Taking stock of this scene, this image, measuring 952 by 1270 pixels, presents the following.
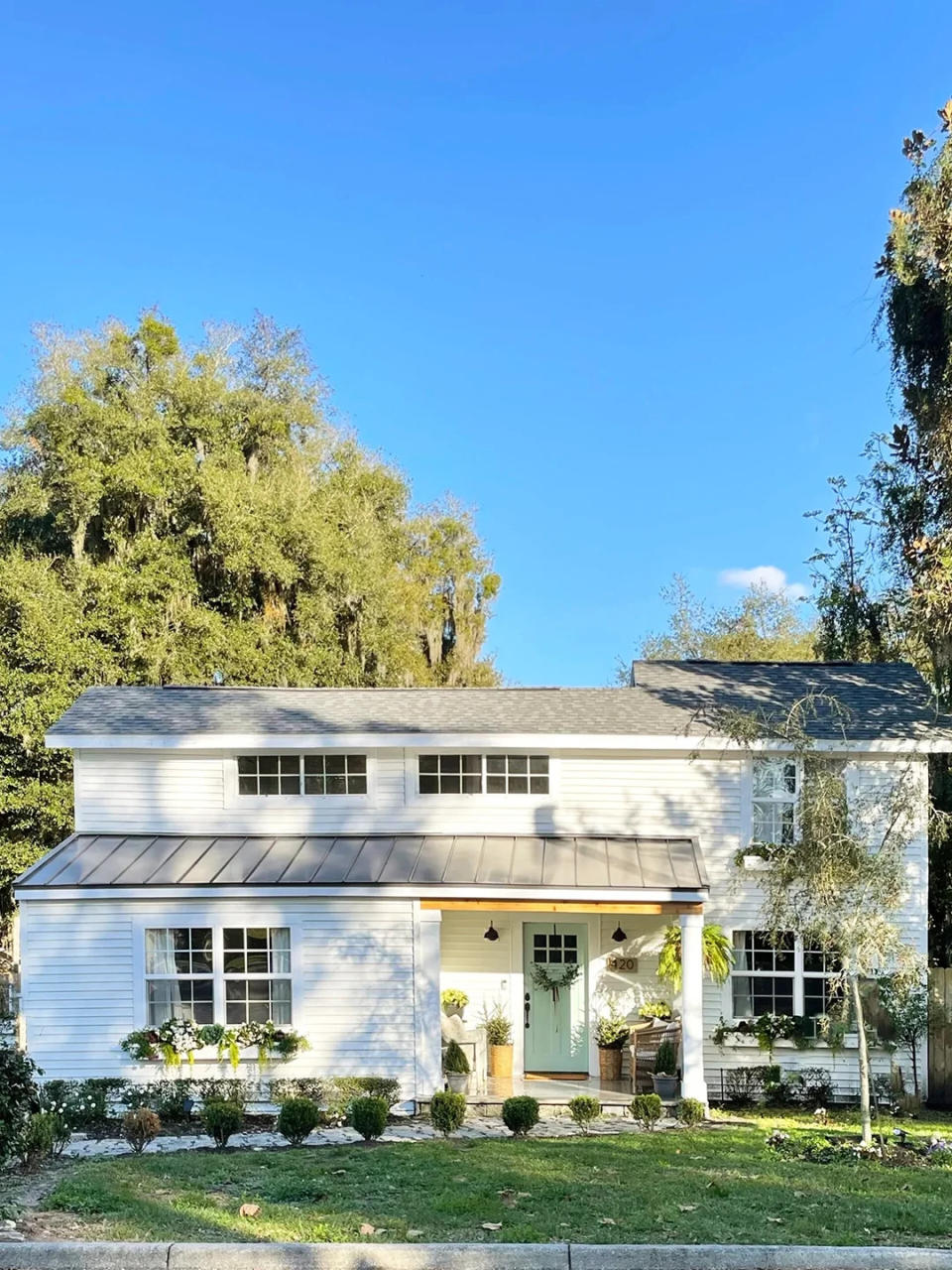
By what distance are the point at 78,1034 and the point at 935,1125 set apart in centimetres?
1061

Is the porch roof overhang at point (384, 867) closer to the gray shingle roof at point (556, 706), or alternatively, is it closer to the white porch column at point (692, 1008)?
the white porch column at point (692, 1008)

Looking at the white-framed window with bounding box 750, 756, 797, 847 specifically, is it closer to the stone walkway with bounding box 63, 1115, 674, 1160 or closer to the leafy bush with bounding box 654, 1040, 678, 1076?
the leafy bush with bounding box 654, 1040, 678, 1076

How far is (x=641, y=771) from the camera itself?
1448 centimetres

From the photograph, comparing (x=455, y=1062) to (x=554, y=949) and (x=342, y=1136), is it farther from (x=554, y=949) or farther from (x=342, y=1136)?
(x=342, y=1136)

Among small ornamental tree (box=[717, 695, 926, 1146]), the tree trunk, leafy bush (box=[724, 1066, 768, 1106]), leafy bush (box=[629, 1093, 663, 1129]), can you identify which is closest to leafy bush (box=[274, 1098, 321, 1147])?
leafy bush (box=[629, 1093, 663, 1129])

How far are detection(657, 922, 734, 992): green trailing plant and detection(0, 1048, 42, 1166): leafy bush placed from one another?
7.89 m

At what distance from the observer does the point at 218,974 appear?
1288 cm

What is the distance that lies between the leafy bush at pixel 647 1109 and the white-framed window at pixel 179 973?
5489 mm

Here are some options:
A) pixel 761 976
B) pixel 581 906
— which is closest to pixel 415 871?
pixel 581 906

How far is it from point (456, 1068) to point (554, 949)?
2.36 metres

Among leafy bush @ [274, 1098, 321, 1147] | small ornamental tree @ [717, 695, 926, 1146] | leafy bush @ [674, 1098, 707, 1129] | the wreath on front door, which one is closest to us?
small ornamental tree @ [717, 695, 926, 1146]

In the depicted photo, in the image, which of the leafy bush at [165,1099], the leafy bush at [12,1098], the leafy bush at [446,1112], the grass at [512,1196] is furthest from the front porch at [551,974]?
the leafy bush at [12,1098]

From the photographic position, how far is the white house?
12789mm

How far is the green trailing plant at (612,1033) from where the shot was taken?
13883 millimetres
